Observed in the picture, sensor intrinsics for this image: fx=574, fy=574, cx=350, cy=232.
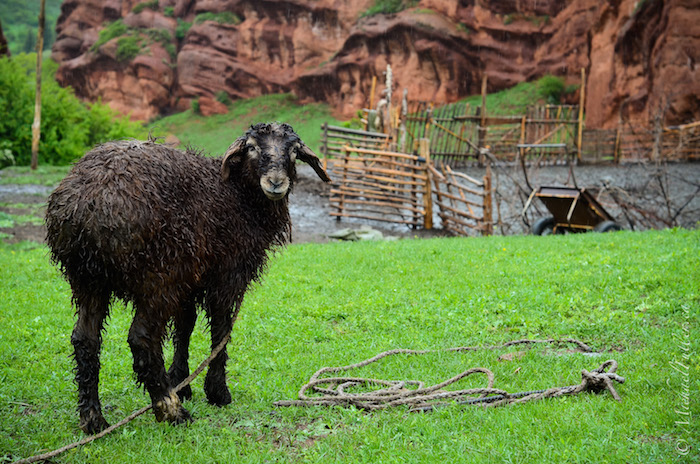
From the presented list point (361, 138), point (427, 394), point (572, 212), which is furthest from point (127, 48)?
point (427, 394)

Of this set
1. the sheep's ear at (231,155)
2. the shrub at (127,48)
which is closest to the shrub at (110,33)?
the shrub at (127,48)

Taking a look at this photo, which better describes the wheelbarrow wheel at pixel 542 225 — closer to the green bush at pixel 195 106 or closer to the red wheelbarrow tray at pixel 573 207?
the red wheelbarrow tray at pixel 573 207

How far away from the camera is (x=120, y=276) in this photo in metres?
3.42

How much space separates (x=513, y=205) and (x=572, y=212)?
4.36 m

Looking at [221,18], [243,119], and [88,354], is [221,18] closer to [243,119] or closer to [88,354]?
[243,119]

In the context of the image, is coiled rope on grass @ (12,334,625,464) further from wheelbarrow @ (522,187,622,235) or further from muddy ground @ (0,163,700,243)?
muddy ground @ (0,163,700,243)

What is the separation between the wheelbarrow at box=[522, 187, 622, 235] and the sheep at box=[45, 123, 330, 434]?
9.08m

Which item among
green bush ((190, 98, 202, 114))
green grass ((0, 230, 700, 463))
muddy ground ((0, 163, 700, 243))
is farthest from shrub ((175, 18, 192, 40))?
green grass ((0, 230, 700, 463))

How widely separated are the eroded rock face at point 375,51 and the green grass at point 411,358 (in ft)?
71.3

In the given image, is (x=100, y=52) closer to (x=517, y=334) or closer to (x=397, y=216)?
(x=397, y=216)

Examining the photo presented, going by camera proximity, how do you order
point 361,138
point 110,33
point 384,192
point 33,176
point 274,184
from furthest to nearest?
1. point 110,33
2. point 33,176
3. point 361,138
4. point 384,192
5. point 274,184

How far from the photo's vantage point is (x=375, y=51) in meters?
42.0

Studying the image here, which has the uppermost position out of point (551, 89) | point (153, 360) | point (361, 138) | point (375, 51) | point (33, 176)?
point (375, 51)

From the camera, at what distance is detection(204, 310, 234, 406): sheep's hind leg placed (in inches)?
158
